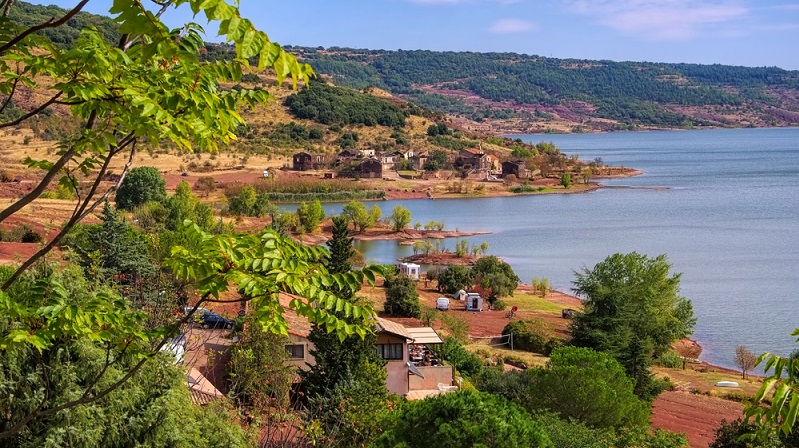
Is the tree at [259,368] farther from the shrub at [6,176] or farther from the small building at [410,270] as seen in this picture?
the shrub at [6,176]

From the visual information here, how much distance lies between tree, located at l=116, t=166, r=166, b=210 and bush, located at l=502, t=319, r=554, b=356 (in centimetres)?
2685

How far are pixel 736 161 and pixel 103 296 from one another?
129 metres

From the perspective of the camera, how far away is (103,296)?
3926mm

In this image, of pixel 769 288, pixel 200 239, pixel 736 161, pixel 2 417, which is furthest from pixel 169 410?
pixel 736 161

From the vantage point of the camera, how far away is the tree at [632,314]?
25.1m

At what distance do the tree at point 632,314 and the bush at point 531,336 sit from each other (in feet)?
4.27

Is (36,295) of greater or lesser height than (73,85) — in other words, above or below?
below

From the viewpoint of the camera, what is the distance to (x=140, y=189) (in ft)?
Result: 164

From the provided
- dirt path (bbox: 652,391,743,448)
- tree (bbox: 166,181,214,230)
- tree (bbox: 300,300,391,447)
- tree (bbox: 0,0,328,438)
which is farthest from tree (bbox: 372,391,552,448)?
tree (bbox: 166,181,214,230)

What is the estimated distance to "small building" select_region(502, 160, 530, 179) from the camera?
9644cm

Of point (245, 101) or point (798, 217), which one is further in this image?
point (798, 217)

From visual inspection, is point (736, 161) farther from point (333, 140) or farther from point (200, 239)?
point (200, 239)

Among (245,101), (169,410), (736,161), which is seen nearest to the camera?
(245,101)

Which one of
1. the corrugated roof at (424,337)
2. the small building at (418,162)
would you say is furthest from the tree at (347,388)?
the small building at (418,162)
